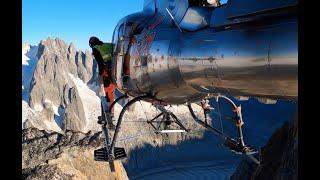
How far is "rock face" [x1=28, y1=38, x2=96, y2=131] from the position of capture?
11731cm

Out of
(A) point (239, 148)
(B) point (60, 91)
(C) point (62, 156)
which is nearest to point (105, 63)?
(A) point (239, 148)

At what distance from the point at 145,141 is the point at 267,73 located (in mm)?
103752

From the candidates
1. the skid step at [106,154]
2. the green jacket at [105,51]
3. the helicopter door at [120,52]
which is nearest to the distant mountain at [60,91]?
the skid step at [106,154]

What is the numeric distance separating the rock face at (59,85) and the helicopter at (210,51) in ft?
350

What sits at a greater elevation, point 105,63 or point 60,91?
point 105,63

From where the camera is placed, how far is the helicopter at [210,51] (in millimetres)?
3844

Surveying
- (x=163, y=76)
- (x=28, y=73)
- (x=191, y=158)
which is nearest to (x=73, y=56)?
(x=28, y=73)

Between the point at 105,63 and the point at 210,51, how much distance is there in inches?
221

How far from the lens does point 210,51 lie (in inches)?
190

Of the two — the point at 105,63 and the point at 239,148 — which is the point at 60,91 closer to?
the point at 239,148

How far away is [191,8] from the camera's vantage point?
19.1 feet

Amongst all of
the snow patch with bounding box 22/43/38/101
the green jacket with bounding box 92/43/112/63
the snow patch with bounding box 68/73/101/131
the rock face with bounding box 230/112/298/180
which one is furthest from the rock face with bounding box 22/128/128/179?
the snow patch with bounding box 22/43/38/101

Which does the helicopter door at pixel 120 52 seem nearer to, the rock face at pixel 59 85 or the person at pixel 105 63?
the person at pixel 105 63
